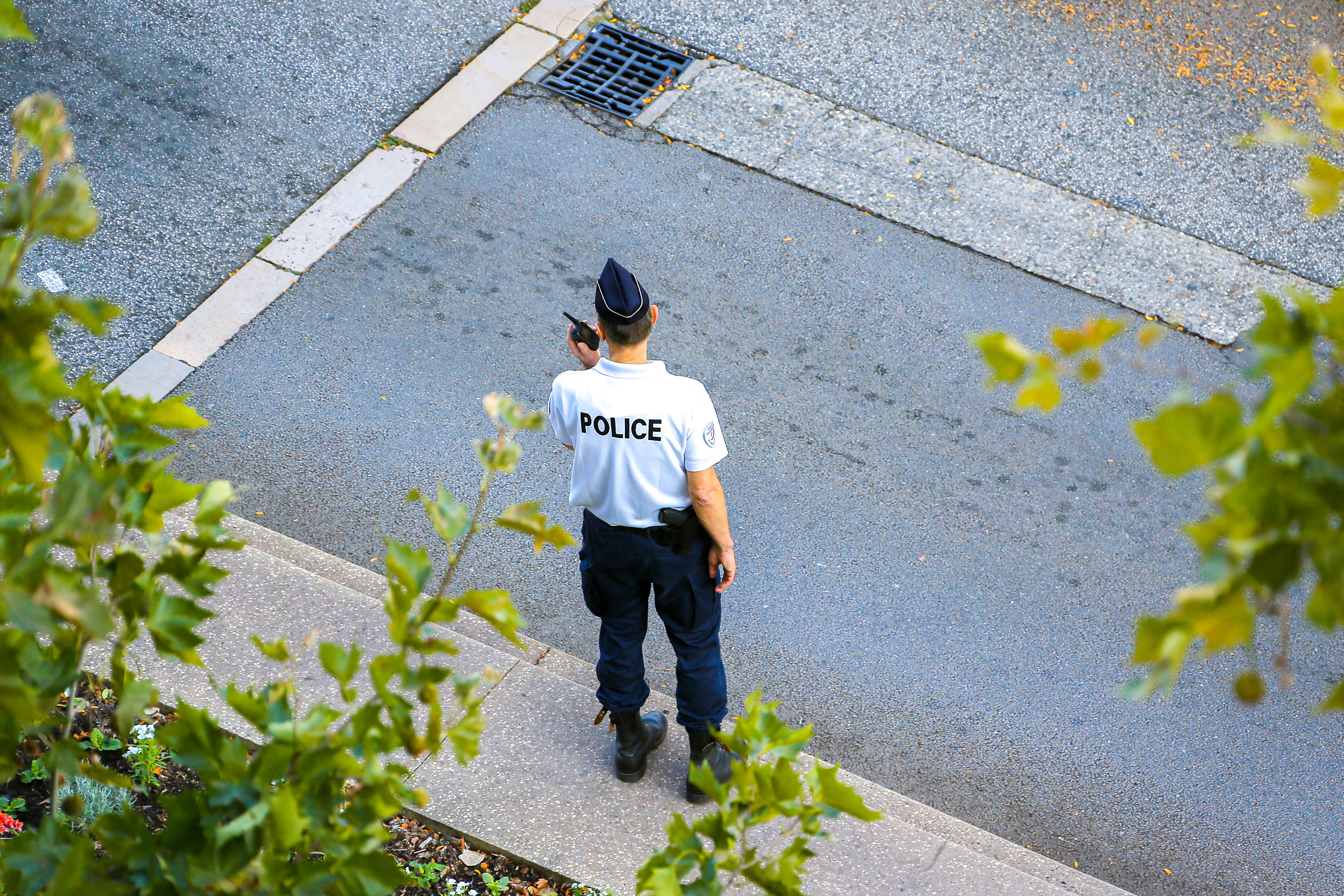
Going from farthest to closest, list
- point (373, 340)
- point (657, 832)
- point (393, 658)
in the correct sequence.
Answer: point (373, 340), point (657, 832), point (393, 658)

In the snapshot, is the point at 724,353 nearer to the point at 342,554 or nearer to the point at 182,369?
the point at 342,554

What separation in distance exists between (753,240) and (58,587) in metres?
6.25

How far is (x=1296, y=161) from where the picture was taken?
28.0 feet

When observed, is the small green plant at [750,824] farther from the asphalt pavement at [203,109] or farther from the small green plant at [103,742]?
the asphalt pavement at [203,109]

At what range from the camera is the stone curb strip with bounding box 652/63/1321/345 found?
7422 millimetres

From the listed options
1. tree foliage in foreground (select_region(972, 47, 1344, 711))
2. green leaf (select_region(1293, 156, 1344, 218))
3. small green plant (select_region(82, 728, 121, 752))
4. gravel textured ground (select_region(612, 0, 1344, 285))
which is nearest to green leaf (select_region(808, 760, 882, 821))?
tree foliage in foreground (select_region(972, 47, 1344, 711))

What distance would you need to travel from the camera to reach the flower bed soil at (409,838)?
3.85 meters

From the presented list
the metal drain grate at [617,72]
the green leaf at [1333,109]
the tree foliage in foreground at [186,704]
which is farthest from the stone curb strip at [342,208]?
the green leaf at [1333,109]

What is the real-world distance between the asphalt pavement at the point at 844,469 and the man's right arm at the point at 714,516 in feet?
4.09

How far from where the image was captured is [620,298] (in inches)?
153

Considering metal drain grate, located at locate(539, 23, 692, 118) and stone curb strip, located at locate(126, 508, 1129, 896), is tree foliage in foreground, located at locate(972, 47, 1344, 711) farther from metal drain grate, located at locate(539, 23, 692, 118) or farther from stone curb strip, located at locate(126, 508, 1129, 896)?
metal drain grate, located at locate(539, 23, 692, 118)

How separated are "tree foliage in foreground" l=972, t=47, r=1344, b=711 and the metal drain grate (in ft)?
23.6

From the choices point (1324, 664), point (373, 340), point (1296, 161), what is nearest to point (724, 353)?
point (373, 340)

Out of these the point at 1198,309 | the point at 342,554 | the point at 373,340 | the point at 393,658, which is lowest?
the point at 393,658
